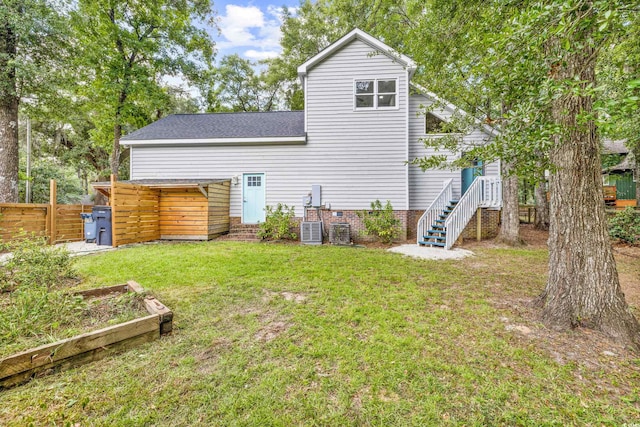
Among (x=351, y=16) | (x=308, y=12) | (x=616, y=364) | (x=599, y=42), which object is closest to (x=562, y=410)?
(x=616, y=364)

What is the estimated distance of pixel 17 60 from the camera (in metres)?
7.50

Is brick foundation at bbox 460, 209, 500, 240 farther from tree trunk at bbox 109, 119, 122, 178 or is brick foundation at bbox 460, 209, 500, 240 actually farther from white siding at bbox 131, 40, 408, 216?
tree trunk at bbox 109, 119, 122, 178

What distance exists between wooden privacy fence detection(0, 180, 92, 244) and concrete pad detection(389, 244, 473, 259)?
930cm

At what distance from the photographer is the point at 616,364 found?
2.21 m

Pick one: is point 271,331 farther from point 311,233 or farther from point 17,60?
point 17,60

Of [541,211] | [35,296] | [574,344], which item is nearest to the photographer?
[574,344]

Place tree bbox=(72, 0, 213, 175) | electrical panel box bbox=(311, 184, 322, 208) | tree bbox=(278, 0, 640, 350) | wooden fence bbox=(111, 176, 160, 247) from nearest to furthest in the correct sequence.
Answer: tree bbox=(278, 0, 640, 350), wooden fence bbox=(111, 176, 160, 247), electrical panel box bbox=(311, 184, 322, 208), tree bbox=(72, 0, 213, 175)

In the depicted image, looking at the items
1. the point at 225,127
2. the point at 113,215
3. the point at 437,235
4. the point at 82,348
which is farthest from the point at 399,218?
the point at 113,215

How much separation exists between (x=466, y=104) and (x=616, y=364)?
711cm

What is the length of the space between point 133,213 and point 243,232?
3534 mm

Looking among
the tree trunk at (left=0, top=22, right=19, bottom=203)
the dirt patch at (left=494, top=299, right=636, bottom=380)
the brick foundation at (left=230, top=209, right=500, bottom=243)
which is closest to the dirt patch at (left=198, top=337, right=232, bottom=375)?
the dirt patch at (left=494, top=299, right=636, bottom=380)

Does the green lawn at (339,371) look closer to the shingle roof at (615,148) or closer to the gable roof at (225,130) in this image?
the gable roof at (225,130)

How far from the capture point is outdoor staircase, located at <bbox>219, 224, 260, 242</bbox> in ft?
30.1

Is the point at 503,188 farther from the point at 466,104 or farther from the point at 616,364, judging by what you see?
→ the point at 616,364
